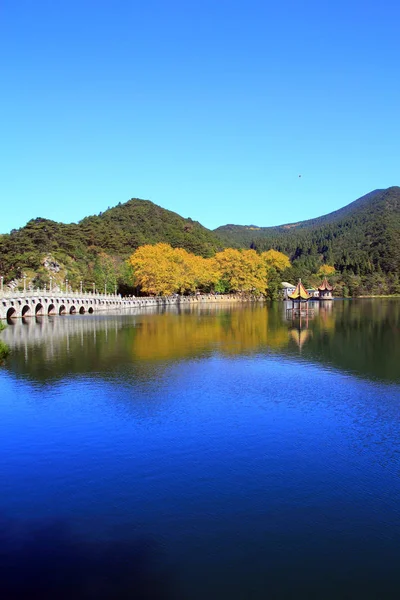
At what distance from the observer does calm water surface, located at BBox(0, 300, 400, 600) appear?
8.61 meters

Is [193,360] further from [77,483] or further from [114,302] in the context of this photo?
[114,302]

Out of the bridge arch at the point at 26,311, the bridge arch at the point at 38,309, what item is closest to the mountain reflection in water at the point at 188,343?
the bridge arch at the point at 26,311

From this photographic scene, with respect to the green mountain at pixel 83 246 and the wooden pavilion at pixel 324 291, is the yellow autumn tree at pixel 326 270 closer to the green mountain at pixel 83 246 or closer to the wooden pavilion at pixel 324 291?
the green mountain at pixel 83 246

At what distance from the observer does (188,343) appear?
3616 cm

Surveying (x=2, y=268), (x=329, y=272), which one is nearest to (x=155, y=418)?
(x=2, y=268)

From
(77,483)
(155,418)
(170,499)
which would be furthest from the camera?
(155,418)

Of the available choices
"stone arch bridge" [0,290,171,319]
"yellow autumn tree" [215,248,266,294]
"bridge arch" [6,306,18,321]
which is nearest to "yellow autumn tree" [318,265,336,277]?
"yellow autumn tree" [215,248,266,294]

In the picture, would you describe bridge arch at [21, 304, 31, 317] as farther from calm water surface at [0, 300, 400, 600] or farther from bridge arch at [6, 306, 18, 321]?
calm water surface at [0, 300, 400, 600]

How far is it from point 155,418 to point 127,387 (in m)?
5.01

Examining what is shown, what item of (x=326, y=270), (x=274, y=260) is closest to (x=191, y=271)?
(x=274, y=260)

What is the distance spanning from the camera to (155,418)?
1722cm

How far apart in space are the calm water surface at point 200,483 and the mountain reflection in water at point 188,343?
6.55 feet

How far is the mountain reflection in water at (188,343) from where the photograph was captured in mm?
27605

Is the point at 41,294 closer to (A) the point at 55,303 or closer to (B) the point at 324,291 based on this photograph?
(A) the point at 55,303
